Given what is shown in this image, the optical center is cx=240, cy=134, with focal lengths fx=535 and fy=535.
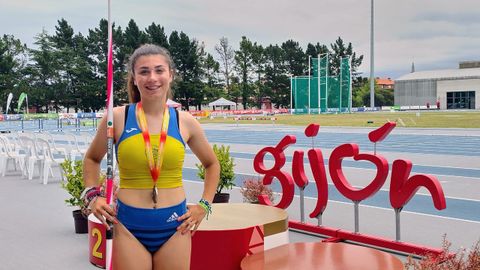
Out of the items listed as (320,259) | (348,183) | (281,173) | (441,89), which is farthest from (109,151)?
(441,89)

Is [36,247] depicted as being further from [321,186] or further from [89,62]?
[89,62]

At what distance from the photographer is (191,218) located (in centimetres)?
260

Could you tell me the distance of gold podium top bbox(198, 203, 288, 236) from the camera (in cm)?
475

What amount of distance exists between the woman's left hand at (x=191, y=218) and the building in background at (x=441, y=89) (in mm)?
82481

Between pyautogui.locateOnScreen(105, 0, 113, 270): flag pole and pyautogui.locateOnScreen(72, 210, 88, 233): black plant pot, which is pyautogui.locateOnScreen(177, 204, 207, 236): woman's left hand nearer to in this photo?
pyautogui.locateOnScreen(105, 0, 113, 270): flag pole

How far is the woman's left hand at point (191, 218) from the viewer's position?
2561 millimetres

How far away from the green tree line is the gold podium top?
4592 centimetres

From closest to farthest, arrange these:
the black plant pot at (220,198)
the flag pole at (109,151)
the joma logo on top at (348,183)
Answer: the flag pole at (109,151) → the joma logo on top at (348,183) → the black plant pot at (220,198)

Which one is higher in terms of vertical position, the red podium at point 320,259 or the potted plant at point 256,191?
the potted plant at point 256,191

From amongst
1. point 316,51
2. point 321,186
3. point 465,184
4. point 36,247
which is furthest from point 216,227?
point 316,51

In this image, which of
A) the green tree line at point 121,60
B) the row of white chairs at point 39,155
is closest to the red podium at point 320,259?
the row of white chairs at point 39,155

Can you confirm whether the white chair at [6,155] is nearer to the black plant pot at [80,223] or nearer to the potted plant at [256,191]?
the black plant pot at [80,223]

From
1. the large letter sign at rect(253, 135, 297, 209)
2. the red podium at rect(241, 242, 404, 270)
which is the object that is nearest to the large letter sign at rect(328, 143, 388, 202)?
the large letter sign at rect(253, 135, 297, 209)

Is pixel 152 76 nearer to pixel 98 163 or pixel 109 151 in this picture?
pixel 109 151
